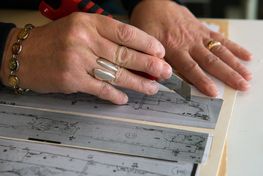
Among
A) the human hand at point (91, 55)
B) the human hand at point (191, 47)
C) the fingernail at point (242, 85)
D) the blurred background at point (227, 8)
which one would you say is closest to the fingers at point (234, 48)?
the human hand at point (191, 47)

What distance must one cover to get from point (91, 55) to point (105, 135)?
13 centimetres

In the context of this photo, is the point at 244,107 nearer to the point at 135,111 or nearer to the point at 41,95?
the point at 135,111

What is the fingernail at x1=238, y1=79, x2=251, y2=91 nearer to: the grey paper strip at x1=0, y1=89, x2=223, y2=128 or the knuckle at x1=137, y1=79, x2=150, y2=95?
the grey paper strip at x1=0, y1=89, x2=223, y2=128

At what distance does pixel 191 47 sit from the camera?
88 centimetres

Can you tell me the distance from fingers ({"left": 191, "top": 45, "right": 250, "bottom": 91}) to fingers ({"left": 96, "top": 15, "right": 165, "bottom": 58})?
0.52 feet

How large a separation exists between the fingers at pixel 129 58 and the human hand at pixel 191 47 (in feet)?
0.36

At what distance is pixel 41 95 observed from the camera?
2.57 feet

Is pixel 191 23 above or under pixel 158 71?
above

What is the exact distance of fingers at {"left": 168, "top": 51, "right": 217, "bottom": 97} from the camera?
768 millimetres

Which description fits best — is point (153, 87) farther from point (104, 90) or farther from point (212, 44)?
point (212, 44)

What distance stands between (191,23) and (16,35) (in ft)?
1.23

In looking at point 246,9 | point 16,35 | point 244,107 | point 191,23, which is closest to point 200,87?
point 244,107

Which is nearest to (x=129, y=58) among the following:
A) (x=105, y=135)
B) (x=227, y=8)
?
(x=105, y=135)

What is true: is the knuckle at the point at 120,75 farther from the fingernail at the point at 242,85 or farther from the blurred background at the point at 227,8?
the blurred background at the point at 227,8
